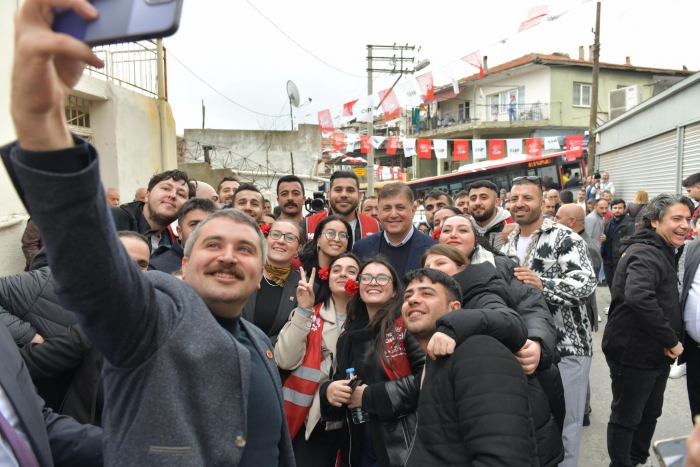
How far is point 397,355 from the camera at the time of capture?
2729 millimetres

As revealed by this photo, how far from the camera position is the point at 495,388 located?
70.7 inches

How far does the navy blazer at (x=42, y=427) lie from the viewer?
1442 millimetres

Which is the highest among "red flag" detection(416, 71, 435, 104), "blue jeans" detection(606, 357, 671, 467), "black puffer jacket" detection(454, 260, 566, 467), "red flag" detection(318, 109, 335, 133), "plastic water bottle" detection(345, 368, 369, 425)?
"red flag" detection(416, 71, 435, 104)

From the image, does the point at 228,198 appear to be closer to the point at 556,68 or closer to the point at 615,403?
the point at 615,403

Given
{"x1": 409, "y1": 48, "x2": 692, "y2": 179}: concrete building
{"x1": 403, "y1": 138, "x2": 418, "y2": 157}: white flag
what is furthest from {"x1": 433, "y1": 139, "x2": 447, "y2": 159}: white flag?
{"x1": 409, "y1": 48, "x2": 692, "y2": 179}: concrete building

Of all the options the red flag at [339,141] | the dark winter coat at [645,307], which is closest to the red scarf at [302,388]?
the dark winter coat at [645,307]

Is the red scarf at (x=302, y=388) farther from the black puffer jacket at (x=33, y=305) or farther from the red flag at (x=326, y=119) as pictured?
the red flag at (x=326, y=119)

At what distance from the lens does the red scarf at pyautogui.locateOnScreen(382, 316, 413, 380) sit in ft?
8.82

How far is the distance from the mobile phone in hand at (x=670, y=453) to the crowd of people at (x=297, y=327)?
2.8 inches

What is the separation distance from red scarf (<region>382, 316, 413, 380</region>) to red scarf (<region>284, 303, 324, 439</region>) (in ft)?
1.57

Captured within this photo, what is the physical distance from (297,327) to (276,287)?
0.56m

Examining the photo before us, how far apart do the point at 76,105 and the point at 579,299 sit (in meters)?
7.58

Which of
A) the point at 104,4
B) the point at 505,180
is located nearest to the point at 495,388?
the point at 104,4

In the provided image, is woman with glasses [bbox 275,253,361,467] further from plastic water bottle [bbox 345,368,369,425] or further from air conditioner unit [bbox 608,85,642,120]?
air conditioner unit [bbox 608,85,642,120]
